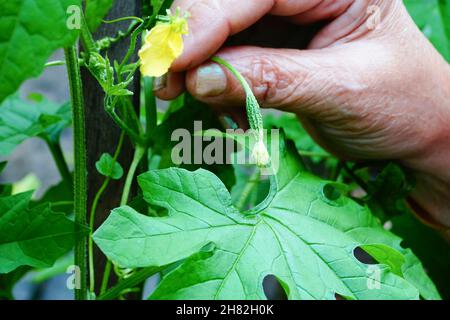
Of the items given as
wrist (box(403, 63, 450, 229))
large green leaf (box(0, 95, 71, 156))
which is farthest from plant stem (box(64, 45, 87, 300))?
wrist (box(403, 63, 450, 229))

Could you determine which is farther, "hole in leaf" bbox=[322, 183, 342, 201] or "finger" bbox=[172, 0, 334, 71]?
"hole in leaf" bbox=[322, 183, 342, 201]

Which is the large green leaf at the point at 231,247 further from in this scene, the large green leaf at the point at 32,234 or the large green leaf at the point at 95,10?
the large green leaf at the point at 95,10

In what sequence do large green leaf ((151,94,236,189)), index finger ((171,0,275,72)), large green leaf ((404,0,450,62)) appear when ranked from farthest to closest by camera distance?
large green leaf ((404,0,450,62)) < large green leaf ((151,94,236,189)) < index finger ((171,0,275,72))

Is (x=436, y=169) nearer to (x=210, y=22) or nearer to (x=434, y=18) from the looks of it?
(x=434, y=18)

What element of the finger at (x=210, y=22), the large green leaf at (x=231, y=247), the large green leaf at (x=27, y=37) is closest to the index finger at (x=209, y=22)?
the finger at (x=210, y=22)

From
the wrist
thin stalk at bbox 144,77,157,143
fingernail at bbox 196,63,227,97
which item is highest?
fingernail at bbox 196,63,227,97

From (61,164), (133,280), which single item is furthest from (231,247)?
(61,164)

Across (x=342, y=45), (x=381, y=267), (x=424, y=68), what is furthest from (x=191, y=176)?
(x=424, y=68)

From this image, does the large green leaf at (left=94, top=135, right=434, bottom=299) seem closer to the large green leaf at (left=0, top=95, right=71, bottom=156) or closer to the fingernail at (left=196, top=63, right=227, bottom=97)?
the fingernail at (left=196, top=63, right=227, bottom=97)
